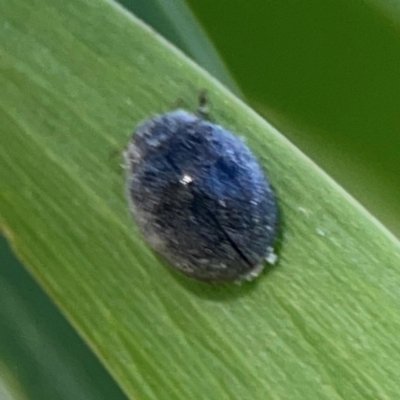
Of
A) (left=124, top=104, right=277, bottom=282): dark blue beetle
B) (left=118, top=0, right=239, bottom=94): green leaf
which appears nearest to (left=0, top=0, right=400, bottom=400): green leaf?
(left=124, top=104, right=277, bottom=282): dark blue beetle

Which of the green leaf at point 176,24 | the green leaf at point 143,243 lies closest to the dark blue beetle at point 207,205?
the green leaf at point 143,243

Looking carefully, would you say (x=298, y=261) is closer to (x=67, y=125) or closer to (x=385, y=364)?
(x=385, y=364)

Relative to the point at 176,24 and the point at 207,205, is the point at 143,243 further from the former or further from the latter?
the point at 176,24

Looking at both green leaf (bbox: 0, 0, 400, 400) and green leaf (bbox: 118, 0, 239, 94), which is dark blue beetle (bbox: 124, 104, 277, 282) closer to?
green leaf (bbox: 0, 0, 400, 400)

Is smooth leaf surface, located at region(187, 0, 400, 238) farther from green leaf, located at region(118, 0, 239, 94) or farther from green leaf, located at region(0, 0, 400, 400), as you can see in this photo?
green leaf, located at region(0, 0, 400, 400)

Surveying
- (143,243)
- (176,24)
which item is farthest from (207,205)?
(176,24)

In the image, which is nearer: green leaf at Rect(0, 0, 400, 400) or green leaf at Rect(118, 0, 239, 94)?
→ green leaf at Rect(0, 0, 400, 400)

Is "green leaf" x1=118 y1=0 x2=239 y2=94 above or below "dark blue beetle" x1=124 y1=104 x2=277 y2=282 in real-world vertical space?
above
